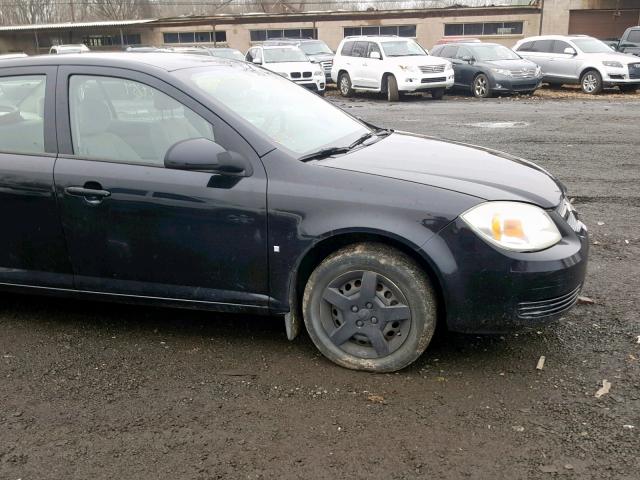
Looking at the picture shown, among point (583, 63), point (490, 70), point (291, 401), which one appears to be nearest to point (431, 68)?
point (490, 70)

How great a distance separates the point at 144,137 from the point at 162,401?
151 centimetres

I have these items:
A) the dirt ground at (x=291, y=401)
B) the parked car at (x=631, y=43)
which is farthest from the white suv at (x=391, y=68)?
the dirt ground at (x=291, y=401)

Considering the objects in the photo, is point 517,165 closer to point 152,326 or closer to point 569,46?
point 152,326

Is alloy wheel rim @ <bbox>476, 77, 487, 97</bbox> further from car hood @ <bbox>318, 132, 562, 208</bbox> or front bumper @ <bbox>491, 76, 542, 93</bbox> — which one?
car hood @ <bbox>318, 132, 562, 208</bbox>

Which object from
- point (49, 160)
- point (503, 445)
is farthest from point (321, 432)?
point (49, 160)

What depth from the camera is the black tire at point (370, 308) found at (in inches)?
128

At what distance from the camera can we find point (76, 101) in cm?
377

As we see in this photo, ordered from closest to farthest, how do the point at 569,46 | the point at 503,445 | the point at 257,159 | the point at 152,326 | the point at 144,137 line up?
the point at 503,445, the point at 257,159, the point at 144,137, the point at 152,326, the point at 569,46

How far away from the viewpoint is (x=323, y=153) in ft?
12.0

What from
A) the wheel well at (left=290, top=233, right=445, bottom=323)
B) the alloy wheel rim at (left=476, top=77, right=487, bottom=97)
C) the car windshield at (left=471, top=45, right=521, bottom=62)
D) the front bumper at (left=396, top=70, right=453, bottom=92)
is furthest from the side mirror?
the car windshield at (left=471, top=45, right=521, bottom=62)

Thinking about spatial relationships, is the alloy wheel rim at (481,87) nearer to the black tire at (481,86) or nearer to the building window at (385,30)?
the black tire at (481,86)

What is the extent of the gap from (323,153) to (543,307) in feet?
4.81

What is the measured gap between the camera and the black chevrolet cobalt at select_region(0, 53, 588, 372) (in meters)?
3.20

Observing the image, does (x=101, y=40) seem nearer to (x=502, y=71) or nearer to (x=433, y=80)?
(x=433, y=80)
